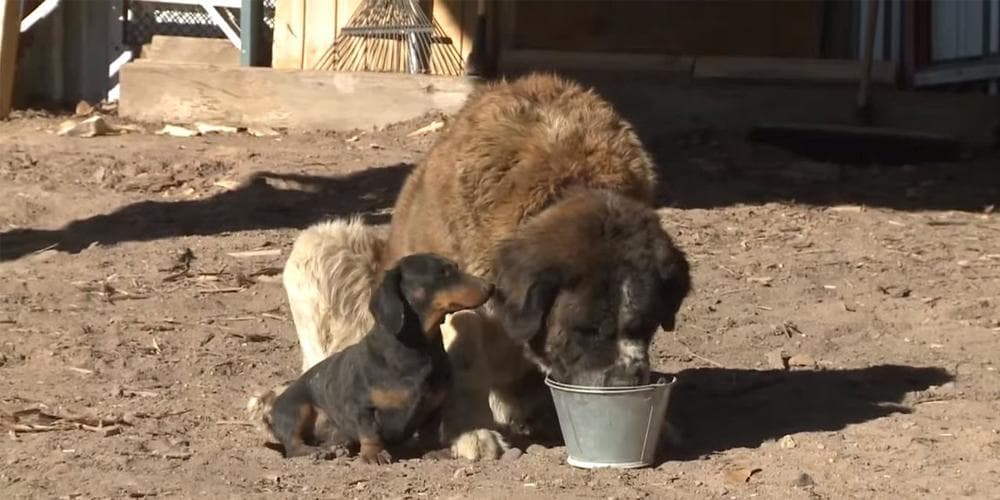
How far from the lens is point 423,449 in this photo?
19.1ft

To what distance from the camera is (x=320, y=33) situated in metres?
12.9

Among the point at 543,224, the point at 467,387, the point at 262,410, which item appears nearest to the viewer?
the point at 543,224

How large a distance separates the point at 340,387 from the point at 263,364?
5.70 feet

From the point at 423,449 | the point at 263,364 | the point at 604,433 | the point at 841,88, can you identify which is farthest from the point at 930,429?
the point at 841,88

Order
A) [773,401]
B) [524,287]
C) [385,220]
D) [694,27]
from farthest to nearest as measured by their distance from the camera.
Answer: [694,27] < [385,220] < [773,401] < [524,287]

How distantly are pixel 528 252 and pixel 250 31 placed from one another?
26.7 ft

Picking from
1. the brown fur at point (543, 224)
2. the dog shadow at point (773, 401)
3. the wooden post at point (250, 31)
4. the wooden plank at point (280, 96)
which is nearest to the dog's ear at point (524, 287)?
the brown fur at point (543, 224)

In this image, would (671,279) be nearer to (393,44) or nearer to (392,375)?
(392,375)

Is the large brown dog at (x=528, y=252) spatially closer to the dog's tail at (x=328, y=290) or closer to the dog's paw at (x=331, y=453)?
the dog's tail at (x=328, y=290)

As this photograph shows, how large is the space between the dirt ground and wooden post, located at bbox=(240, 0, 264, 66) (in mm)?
1121

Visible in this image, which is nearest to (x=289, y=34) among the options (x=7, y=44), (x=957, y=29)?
(x=7, y=44)

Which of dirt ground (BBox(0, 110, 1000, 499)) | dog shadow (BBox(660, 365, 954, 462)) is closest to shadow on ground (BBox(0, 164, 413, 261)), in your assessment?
dirt ground (BBox(0, 110, 1000, 499))

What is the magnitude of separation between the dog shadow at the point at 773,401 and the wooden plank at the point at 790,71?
17.8 ft

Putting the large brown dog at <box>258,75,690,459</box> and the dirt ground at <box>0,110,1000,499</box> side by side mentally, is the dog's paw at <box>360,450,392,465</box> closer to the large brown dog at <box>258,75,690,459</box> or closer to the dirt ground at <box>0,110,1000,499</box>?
the dirt ground at <box>0,110,1000,499</box>
